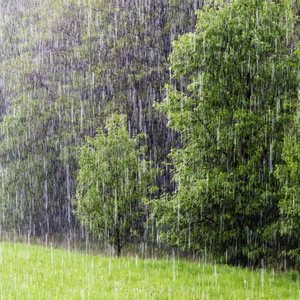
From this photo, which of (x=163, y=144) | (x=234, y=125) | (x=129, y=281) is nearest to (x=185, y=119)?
(x=234, y=125)

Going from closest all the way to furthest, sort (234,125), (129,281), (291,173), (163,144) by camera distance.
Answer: (129,281) → (291,173) → (234,125) → (163,144)

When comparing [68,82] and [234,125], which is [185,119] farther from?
[68,82]

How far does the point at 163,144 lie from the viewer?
21.2 meters

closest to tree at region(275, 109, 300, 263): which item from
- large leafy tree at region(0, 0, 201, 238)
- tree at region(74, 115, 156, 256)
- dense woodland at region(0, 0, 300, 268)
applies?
dense woodland at region(0, 0, 300, 268)

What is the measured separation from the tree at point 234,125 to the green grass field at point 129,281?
7.60ft

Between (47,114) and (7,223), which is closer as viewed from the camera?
(47,114)

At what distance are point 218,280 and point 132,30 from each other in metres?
15.7

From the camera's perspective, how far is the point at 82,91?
74.9 feet

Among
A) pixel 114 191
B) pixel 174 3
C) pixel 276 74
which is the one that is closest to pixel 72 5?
pixel 174 3

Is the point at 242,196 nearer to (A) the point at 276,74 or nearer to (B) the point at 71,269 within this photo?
(A) the point at 276,74

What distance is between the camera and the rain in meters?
8.97

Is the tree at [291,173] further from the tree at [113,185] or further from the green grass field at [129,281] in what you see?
the tree at [113,185]

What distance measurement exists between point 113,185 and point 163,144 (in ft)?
24.7

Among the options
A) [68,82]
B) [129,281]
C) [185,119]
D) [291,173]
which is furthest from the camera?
[68,82]
